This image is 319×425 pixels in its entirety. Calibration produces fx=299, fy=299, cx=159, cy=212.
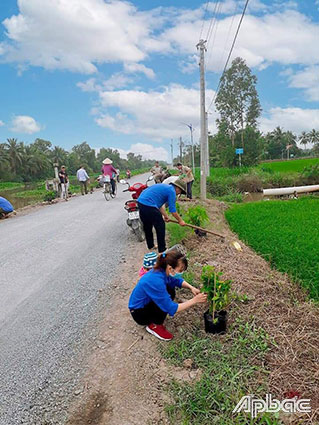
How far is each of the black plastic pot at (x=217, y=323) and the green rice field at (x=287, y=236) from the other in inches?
53.2

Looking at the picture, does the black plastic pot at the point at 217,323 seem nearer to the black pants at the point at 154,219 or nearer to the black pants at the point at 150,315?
the black pants at the point at 150,315

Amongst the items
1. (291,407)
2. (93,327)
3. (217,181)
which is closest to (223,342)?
(291,407)

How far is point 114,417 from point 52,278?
2691mm

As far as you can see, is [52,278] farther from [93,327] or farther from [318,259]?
[318,259]

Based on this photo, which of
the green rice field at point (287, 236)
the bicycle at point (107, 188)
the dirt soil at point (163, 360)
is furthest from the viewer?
the bicycle at point (107, 188)

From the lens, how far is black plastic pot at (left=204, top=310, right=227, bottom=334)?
2.69 meters

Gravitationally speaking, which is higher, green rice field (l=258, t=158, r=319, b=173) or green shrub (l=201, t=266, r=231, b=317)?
green rice field (l=258, t=158, r=319, b=173)

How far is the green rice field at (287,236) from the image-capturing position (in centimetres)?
401

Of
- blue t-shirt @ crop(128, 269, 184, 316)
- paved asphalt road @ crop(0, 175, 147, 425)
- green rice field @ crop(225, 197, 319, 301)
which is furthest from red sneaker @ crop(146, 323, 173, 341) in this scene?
green rice field @ crop(225, 197, 319, 301)

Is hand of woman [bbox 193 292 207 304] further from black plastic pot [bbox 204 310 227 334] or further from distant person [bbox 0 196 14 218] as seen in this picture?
distant person [bbox 0 196 14 218]

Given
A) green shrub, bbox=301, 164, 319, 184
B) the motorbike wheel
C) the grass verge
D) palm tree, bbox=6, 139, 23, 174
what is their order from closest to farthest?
the grass verge, the motorbike wheel, green shrub, bbox=301, 164, 319, 184, palm tree, bbox=6, 139, 23, 174

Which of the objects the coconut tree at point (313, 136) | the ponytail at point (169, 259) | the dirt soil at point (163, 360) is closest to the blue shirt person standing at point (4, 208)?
the dirt soil at point (163, 360)

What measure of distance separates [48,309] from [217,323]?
199cm

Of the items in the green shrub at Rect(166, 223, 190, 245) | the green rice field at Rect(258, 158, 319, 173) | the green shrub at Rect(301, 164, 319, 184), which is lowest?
the green shrub at Rect(166, 223, 190, 245)
